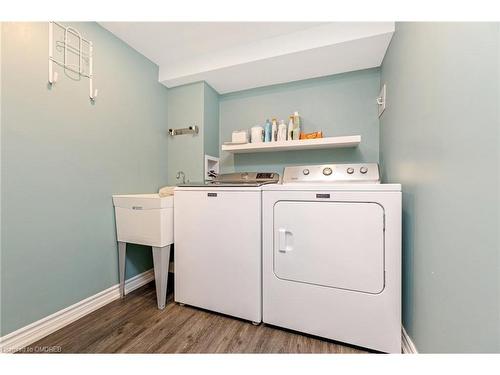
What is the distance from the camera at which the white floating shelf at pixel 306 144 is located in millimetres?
1746

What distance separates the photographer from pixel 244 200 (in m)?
1.39

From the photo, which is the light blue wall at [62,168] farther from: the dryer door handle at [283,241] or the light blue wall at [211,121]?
the dryer door handle at [283,241]

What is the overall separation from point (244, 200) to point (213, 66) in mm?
1383

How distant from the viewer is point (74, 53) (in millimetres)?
1423

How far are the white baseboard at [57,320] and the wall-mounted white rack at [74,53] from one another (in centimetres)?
151

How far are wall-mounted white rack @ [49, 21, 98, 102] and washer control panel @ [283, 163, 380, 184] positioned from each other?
1797 millimetres

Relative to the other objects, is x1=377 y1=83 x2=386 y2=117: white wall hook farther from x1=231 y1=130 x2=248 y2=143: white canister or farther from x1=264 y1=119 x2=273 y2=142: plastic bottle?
x1=231 y1=130 x2=248 y2=143: white canister

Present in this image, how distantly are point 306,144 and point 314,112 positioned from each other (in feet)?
1.42

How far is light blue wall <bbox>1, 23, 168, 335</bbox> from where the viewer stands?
112 centimetres

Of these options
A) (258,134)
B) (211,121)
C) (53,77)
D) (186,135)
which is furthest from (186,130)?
(53,77)
